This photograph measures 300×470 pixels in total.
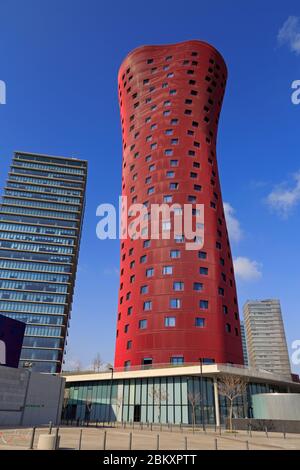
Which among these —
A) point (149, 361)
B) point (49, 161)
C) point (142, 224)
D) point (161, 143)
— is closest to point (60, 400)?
point (149, 361)

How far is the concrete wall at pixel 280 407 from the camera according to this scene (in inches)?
1629

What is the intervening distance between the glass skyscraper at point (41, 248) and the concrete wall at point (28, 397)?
213 feet

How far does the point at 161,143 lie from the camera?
257 ft

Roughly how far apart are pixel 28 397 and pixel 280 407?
30602mm

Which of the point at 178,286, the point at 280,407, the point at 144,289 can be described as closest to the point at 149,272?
the point at 144,289

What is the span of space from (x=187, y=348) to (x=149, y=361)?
688cm

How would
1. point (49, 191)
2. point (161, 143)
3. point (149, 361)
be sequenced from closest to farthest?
point (149, 361) → point (161, 143) → point (49, 191)

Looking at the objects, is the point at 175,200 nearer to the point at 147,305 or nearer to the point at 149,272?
the point at 149,272

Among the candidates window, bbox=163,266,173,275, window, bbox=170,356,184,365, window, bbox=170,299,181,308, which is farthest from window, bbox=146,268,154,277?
window, bbox=170,356,184,365

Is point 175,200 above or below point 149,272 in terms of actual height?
above

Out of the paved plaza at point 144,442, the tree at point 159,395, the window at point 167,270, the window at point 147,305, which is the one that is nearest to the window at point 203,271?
the window at point 167,270

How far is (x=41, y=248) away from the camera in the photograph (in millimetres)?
127062
